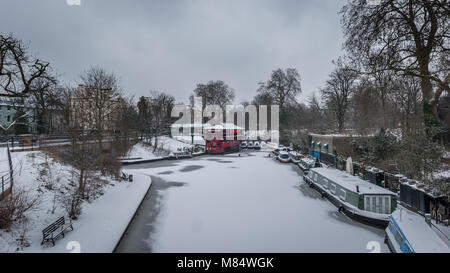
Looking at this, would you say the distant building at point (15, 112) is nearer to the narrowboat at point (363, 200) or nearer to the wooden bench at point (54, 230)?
the wooden bench at point (54, 230)

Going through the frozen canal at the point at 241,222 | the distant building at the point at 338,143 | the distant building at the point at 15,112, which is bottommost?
the frozen canal at the point at 241,222

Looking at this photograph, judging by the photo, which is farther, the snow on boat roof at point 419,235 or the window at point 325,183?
the window at point 325,183

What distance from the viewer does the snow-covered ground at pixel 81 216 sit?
24.0 feet

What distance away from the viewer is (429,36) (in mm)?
9031

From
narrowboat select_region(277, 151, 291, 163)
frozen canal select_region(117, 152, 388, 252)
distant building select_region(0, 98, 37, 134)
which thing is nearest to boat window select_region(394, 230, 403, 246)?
frozen canal select_region(117, 152, 388, 252)

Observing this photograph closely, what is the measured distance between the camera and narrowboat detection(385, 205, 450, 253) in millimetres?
5312

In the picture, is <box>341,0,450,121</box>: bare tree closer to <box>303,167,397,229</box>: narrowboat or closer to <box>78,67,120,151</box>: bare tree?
<box>303,167,397,229</box>: narrowboat

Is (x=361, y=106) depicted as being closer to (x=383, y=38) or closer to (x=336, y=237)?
(x=383, y=38)

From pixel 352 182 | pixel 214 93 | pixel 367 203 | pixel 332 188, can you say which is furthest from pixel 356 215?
pixel 214 93

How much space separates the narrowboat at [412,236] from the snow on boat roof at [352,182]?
2562 millimetres

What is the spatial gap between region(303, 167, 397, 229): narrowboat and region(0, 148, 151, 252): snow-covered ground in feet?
31.7

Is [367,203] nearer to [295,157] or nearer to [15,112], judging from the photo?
[295,157]

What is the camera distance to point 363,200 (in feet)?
31.3

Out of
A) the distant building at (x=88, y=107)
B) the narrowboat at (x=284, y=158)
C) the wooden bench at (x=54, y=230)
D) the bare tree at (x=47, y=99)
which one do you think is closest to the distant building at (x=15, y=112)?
the bare tree at (x=47, y=99)
